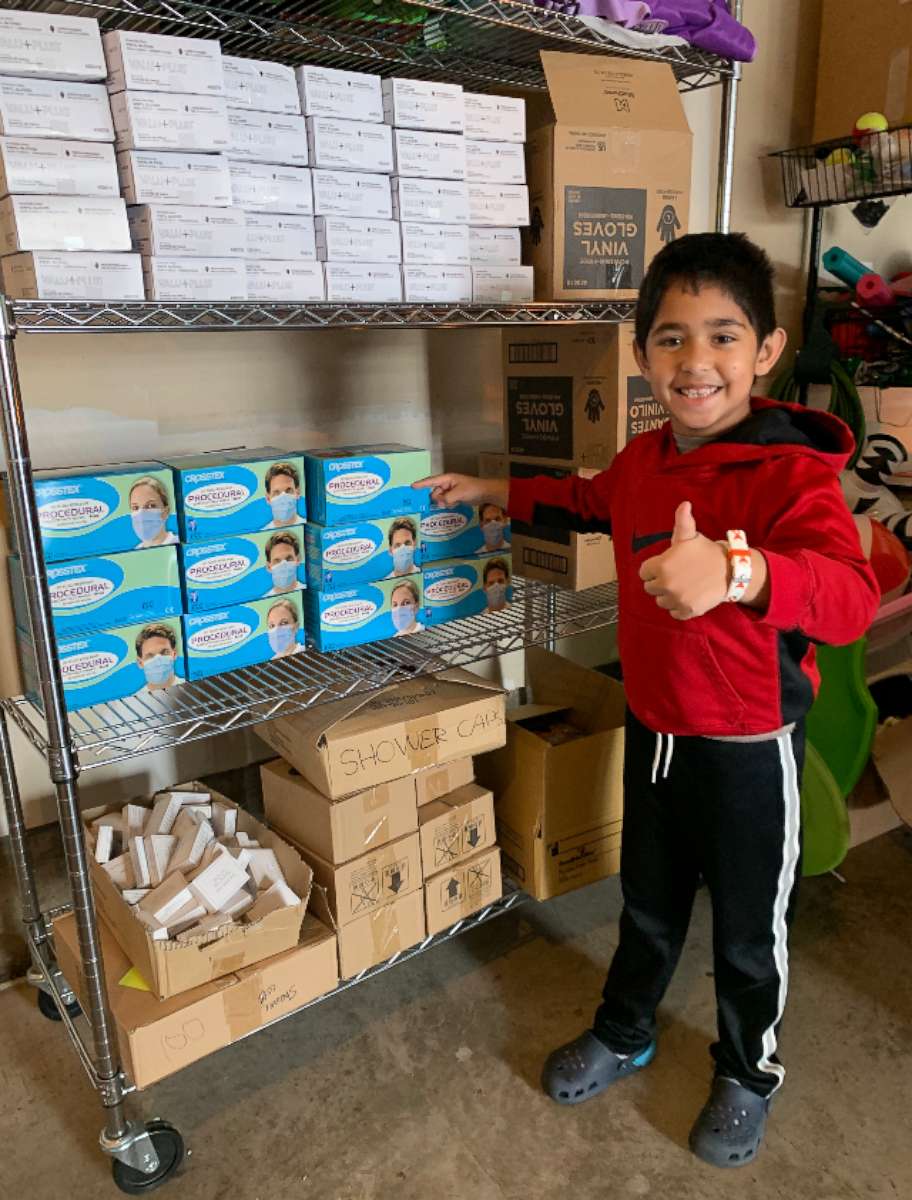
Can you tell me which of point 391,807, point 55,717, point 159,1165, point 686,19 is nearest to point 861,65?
point 686,19

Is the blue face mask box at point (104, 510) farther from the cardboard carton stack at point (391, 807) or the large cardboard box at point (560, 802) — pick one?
the large cardboard box at point (560, 802)

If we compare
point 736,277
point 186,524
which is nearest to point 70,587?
point 186,524

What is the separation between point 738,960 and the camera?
1.45m

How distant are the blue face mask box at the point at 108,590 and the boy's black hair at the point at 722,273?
0.79m

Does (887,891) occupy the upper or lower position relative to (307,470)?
lower

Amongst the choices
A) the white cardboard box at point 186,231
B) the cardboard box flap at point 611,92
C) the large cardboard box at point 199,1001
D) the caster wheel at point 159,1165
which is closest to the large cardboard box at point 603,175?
the cardboard box flap at point 611,92

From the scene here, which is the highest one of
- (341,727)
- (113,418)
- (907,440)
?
(113,418)

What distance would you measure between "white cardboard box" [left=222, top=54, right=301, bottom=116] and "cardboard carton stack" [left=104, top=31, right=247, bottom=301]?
4cm

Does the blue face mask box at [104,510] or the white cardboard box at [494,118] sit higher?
the white cardboard box at [494,118]

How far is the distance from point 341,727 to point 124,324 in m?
0.71

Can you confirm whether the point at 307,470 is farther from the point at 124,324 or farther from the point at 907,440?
the point at 907,440

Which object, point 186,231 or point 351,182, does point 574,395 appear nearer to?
point 351,182

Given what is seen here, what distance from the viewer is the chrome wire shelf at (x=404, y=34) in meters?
1.40

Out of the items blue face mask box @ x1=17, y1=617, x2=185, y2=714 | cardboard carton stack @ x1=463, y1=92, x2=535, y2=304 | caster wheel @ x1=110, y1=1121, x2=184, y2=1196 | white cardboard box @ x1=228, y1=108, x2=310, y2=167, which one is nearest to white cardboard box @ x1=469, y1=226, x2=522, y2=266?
cardboard carton stack @ x1=463, y1=92, x2=535, y2=304
